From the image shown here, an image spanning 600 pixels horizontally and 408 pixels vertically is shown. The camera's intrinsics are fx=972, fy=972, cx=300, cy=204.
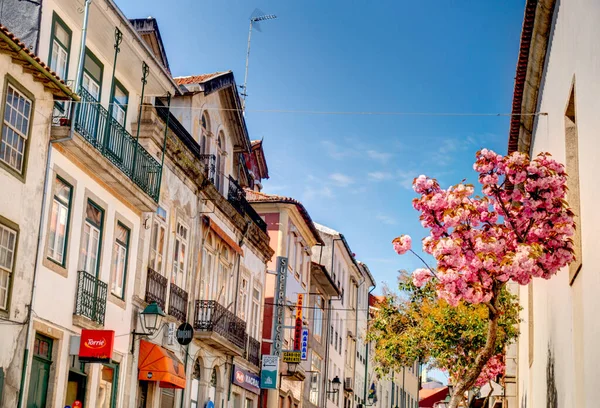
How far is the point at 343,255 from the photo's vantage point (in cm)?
5825

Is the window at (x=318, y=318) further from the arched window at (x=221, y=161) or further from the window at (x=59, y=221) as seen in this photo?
the window at (x=59, y=221)

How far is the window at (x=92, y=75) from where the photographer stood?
788 inches

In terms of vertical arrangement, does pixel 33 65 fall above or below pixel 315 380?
above

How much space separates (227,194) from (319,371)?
19.5 m

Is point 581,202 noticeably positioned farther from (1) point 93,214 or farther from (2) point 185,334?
(2) point 185,334

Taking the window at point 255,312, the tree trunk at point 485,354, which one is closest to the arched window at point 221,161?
the window at point 255,312

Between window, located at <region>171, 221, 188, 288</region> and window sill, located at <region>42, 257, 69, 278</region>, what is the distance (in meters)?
6.97

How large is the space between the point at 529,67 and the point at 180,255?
12.9 meters

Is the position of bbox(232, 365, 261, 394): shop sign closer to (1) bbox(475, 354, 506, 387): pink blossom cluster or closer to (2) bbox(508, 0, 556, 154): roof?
(1) bbox(475, 354, 506, 387): pink blossom cluster

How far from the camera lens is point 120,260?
21.6m

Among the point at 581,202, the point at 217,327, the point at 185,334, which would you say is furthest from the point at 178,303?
the point at 581,202

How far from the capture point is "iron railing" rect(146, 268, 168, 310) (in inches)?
920

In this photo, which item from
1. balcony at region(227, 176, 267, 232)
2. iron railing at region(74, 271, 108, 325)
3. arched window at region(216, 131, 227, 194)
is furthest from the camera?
balcony at region(227, 176, 267, 232)

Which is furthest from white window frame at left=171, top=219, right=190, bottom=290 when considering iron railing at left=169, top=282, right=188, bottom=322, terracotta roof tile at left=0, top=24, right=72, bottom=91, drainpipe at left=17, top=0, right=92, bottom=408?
terracotta roof tile at left=0, top=24, right=72, bottom=91
